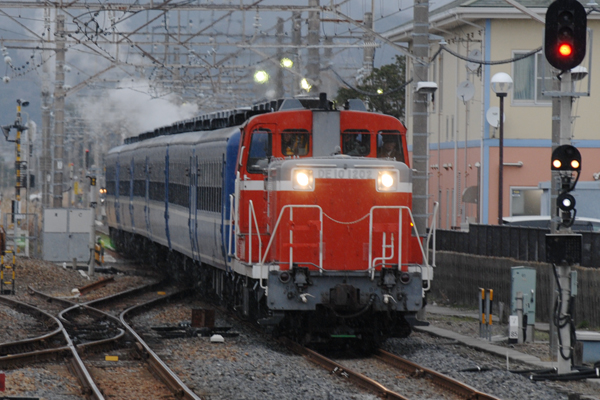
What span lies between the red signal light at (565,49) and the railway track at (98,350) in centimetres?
601

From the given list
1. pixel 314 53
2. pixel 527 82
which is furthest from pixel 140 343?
pixel 527 82

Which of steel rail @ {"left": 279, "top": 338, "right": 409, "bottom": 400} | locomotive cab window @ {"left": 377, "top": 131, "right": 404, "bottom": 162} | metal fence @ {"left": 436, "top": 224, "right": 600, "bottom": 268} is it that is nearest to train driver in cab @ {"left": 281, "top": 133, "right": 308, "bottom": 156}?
locomotive cab window @ {"left": 377, "top": 131, "right": 404, "bottom": 162}

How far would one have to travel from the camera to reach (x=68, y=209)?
31266 mm

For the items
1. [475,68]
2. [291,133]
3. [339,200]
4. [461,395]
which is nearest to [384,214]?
[339,200]

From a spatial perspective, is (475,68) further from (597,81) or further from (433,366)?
(433,366)

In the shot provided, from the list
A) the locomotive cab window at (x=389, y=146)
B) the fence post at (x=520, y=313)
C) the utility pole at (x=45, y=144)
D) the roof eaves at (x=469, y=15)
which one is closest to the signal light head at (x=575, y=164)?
the locomotive cab window at (x=389, y=146)

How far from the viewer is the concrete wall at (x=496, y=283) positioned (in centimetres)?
1698

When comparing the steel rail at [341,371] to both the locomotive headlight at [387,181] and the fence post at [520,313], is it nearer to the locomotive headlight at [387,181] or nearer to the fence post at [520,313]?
the locomotive headlight at [387,181]

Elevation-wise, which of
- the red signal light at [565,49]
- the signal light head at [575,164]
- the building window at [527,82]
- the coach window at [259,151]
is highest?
the building window at [527,82]

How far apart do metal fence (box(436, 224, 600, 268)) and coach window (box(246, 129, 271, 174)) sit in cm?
514

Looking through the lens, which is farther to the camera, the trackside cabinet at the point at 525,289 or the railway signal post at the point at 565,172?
the trackside cabinet at the point at 525,289

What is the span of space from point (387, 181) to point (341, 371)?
9.63ft

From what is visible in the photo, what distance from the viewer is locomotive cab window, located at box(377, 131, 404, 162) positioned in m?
15.4

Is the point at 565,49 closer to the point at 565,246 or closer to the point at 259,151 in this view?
the point at 565,246
